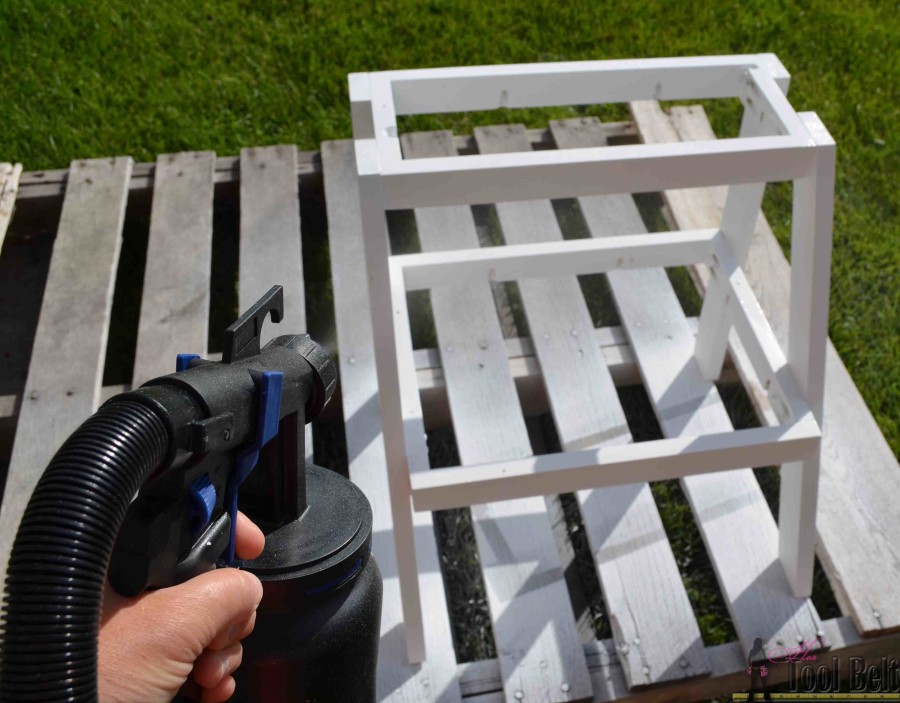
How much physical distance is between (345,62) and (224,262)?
94cm

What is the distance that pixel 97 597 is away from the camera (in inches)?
28.3

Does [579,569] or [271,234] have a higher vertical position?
[271,234]

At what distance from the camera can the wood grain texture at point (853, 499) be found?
1.82 m

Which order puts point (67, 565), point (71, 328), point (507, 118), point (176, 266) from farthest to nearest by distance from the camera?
point (507, 118) → point (176, 266) → point (71, 328) → point (67, 565)

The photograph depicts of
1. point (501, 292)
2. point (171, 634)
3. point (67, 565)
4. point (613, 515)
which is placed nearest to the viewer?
point (67, 565)

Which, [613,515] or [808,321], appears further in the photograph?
[613,515]

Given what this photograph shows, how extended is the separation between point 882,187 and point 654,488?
1439 millimetres

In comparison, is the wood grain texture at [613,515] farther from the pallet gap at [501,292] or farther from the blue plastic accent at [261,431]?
the blue plastic accent at [261,431]

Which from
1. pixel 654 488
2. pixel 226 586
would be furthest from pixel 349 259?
pixel 226 586

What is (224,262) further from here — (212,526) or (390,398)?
(212,526)

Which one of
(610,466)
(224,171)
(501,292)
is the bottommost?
(610,466)

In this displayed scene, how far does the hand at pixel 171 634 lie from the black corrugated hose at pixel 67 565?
0.10 m

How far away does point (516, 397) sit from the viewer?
2113mm

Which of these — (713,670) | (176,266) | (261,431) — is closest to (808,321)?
(713,670)
